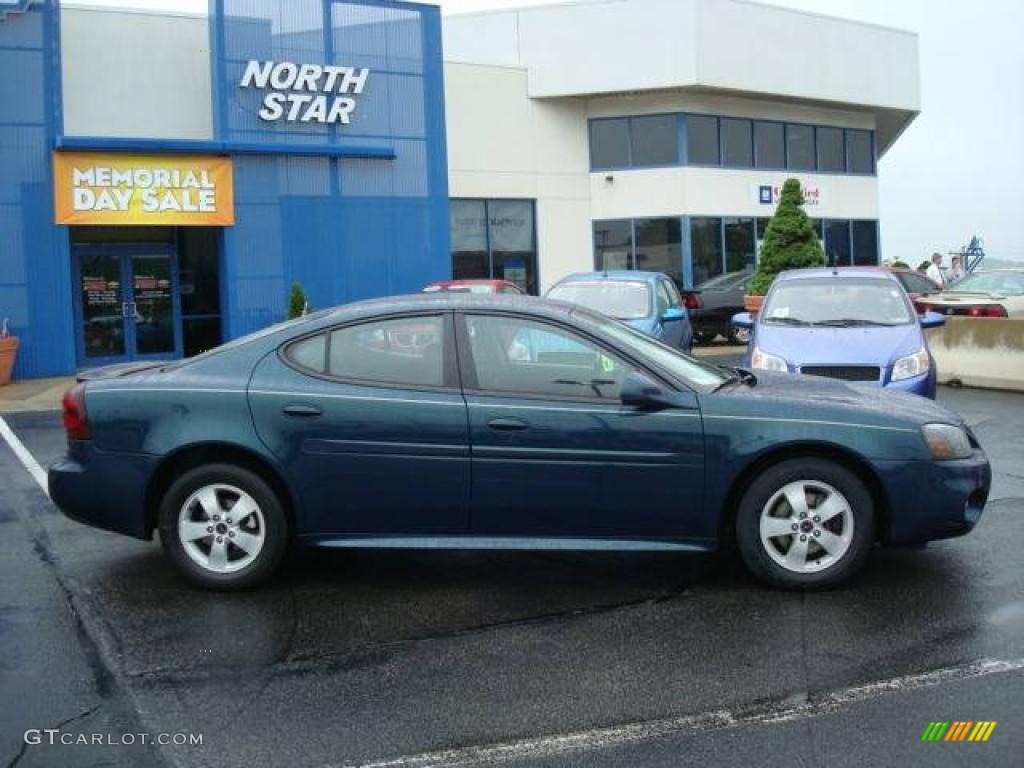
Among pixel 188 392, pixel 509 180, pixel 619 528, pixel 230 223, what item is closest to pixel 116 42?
pixel 230 223

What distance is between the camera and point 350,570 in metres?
5.93

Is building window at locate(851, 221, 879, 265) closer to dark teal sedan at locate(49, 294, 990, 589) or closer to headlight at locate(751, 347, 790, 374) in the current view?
headlight at locate(751, 347, 790, 374)

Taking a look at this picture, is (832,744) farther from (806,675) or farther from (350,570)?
(350,570)

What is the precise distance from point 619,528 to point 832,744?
5.87 feet

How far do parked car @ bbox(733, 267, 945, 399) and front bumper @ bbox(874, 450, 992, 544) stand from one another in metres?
2.54

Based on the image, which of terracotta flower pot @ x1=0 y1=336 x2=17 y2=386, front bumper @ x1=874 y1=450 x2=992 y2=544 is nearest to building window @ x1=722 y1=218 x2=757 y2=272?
terracotta flower pot @ x1=0 y1=336 x2=17 y2=386

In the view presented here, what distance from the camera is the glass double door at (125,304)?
19.7 m

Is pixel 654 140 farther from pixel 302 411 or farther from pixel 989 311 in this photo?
pixel 302 411

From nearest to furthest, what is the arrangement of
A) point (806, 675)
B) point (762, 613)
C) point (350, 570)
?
point (806, 675) < point (762, 613) < point (350, 570)

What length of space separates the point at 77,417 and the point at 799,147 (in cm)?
2748

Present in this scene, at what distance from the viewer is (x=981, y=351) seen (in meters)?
13.9

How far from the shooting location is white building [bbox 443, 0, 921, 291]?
1029 inches

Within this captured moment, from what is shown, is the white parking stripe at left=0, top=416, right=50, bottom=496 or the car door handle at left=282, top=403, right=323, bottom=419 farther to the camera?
the white parking stripe at left=0, top=416, right=50, bottom=496

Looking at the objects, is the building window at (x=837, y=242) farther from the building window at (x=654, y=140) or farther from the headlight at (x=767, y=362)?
the headlight at (x=767, y=362)
